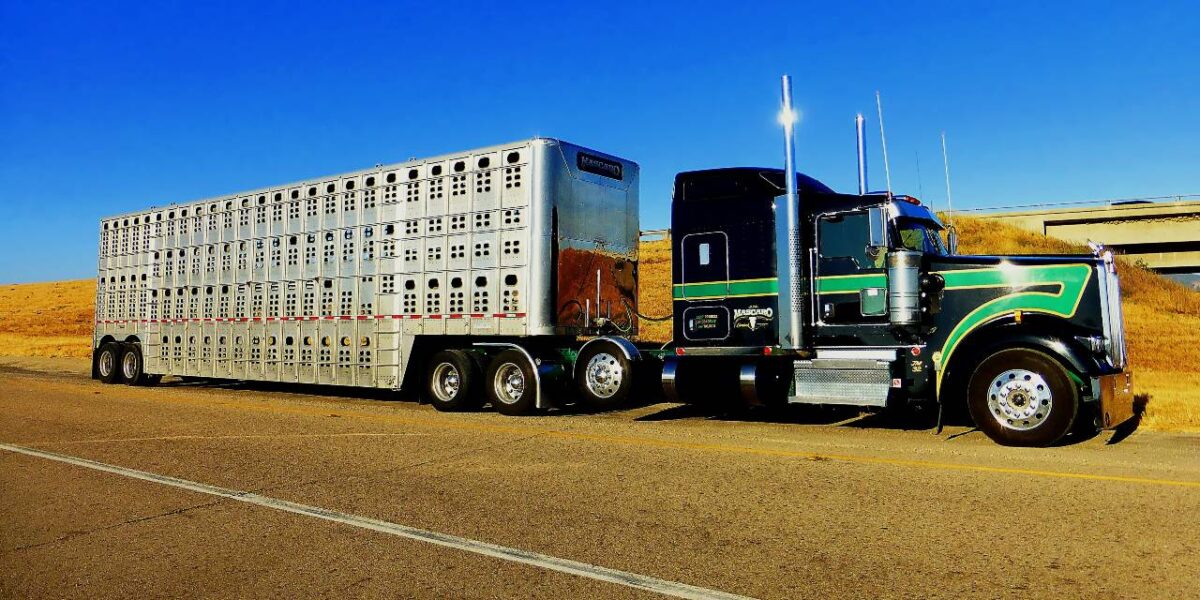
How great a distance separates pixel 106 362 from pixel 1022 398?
19673mm

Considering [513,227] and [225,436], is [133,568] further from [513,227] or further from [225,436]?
[513,227]

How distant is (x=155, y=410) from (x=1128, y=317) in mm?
25425

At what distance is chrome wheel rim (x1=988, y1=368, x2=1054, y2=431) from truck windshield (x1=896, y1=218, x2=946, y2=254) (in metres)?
1.89

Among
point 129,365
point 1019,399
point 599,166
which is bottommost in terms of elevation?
point 1019,399

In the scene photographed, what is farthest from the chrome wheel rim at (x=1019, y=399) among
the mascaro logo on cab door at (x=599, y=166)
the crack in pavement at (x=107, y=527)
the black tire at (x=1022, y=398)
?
the crack in pavement at (x=107, y=527)

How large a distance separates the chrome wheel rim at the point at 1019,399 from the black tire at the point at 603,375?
473cm

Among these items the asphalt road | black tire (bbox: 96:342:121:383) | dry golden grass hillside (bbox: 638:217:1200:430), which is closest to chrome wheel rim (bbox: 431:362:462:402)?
the asphalt road

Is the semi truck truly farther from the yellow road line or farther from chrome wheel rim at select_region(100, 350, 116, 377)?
chrome wheel rim at select_region(100, 350, 116, 377)

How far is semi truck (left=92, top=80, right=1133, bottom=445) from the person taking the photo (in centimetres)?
911

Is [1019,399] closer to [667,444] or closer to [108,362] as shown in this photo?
[667,444]

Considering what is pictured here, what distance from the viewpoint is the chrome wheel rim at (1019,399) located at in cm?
860

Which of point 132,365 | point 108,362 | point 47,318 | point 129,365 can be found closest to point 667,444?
point 132,365

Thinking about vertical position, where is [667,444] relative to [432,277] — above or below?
below

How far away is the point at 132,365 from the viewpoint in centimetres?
1886
